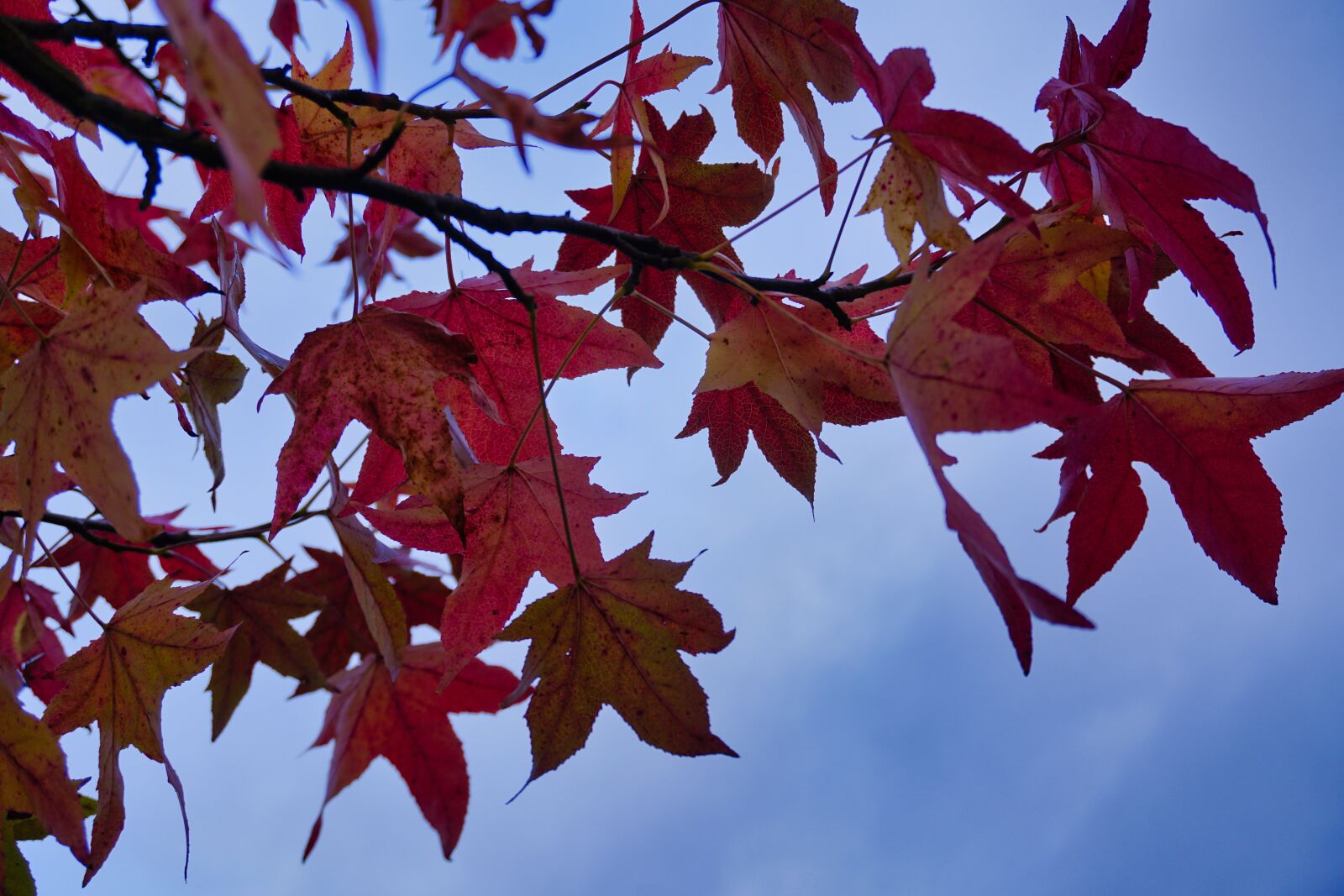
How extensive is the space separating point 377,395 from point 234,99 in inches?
15.6

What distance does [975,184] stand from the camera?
68cm

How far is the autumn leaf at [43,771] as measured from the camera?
0.78 metres

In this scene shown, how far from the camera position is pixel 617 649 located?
812 mm

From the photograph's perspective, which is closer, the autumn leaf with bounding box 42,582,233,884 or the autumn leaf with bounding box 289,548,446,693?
the autumn leaf with bounding box 42,582,233,884

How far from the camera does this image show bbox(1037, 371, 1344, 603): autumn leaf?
0.76 metres

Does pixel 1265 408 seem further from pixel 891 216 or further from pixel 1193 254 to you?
pixel 891 216

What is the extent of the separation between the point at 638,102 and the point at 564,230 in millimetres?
349

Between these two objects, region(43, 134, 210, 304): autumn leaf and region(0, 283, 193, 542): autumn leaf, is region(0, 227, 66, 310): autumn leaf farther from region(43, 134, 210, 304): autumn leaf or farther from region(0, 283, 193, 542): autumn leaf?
region(0, 283, 193, 542): autumn leaf

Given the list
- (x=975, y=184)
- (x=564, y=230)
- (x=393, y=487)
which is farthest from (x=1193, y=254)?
(x=393, y=487)

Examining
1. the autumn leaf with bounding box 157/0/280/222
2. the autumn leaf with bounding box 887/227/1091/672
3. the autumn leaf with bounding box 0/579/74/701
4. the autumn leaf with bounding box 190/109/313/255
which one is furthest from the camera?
the autumn leaf with bounding box 0/579/74/701

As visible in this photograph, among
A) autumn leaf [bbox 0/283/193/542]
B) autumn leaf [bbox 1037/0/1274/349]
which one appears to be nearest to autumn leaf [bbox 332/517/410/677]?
autumn leaf [bbox 0/283/193/542]

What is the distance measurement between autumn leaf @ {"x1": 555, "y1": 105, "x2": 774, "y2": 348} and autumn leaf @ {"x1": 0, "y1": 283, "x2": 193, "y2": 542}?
467mm

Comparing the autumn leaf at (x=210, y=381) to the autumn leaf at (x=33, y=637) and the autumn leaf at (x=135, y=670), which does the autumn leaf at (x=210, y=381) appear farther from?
the autumn leaf at (x=33, y=637)

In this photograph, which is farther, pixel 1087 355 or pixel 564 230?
pixel 1087 355
